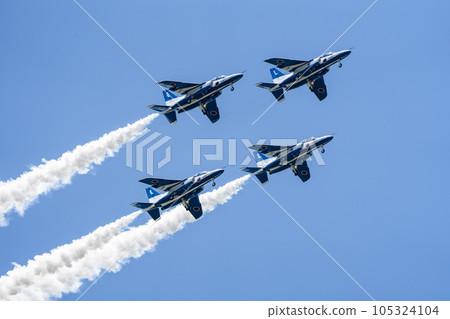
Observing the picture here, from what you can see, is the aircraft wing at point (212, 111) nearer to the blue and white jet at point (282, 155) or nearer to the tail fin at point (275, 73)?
the blue and white jet at point (282, 155)

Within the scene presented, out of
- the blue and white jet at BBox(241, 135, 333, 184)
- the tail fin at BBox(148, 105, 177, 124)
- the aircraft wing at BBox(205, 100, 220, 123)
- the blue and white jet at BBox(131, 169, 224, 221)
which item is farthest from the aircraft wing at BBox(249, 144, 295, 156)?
the tail fin at BBox(148, 105, 177, 124)

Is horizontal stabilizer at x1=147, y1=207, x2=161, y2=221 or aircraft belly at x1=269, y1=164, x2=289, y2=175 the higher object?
aircraft belly at x1=269, y1=164, x2=289, y2=175

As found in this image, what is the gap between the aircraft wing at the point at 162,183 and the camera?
81.6 m

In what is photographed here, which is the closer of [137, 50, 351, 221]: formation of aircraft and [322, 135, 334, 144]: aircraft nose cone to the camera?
[137, 50, 351, 221]: formation of aircraft

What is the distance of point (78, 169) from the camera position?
290ft

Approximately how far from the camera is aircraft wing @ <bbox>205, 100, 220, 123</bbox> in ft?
289

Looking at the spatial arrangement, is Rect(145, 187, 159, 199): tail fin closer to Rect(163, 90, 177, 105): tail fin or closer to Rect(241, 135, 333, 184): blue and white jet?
Rect(241, 135, 333, 184): blue and white jet

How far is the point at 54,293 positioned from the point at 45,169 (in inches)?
543

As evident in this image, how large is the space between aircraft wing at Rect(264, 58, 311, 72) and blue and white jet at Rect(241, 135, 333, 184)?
7.78 meters

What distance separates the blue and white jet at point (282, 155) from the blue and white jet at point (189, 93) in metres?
6.65

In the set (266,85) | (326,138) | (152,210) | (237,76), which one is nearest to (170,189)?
(152,210)

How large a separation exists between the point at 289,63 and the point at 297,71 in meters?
1.15

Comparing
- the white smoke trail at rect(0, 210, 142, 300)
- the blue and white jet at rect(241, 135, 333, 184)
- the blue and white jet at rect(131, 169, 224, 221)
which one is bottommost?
the white smoke trail at rect(0, 210, 142, 300)
